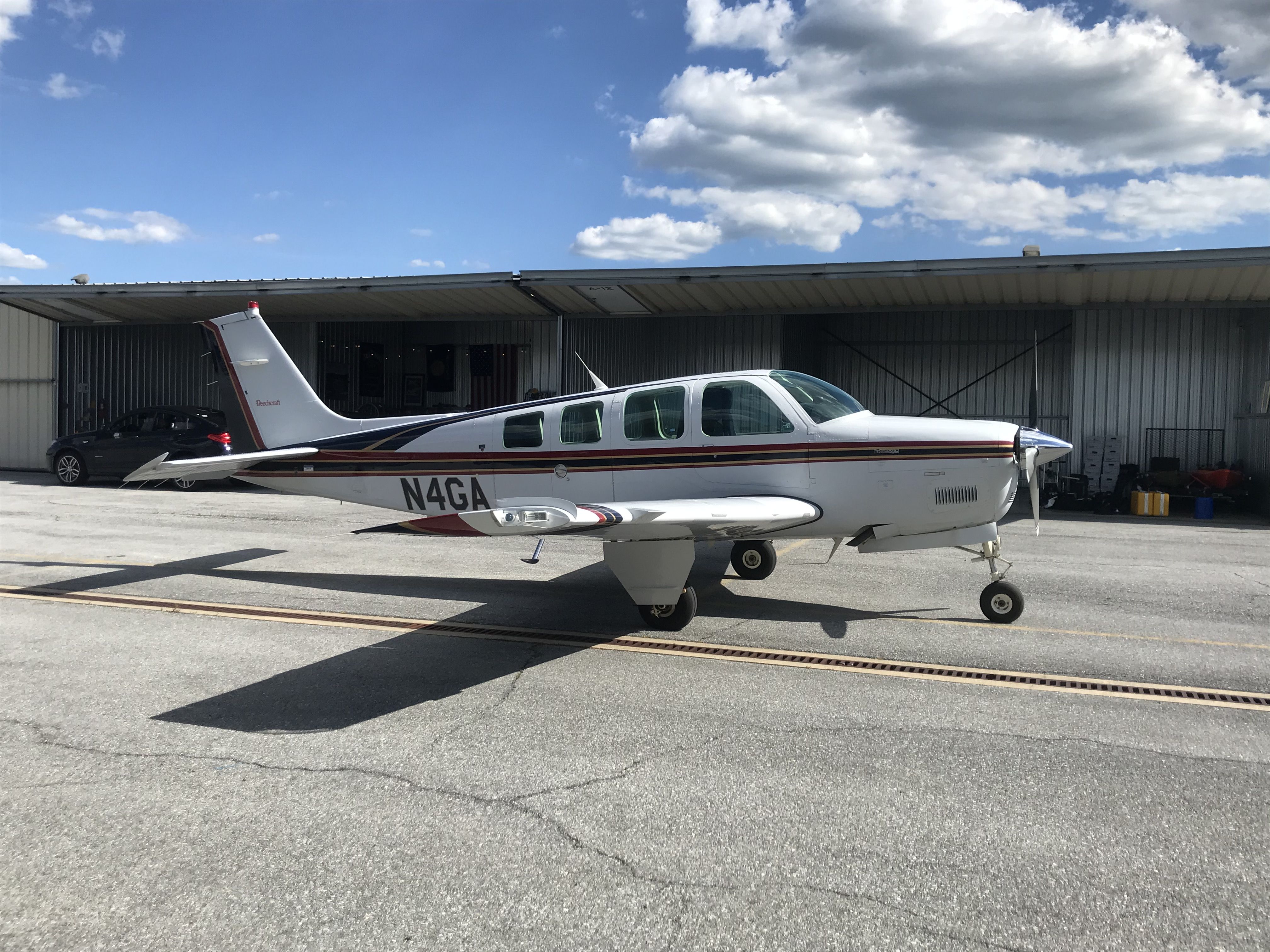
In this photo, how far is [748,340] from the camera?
77.9 ft

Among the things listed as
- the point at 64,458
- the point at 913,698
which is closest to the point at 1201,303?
the point at 913,698

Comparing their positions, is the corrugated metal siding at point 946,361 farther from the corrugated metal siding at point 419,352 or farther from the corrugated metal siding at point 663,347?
the corrugated metal siding at point 419,352

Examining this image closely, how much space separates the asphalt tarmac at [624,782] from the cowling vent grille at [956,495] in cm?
106

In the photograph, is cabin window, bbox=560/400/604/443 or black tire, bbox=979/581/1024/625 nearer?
black tire, bbox=979/581/1024/625

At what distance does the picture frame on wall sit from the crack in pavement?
22.6 meters

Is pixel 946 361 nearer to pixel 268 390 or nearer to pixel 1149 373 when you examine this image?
pixel 1149 373

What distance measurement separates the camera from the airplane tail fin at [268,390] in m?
9.93

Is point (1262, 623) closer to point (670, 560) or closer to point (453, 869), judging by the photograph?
point (670, 560)

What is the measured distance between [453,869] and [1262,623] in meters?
7.44

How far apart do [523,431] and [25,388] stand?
23.7 metres

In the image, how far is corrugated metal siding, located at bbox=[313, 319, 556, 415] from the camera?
80.1 ft

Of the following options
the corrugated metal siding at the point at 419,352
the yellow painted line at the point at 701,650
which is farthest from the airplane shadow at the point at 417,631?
the corrugated metal siding at the point at 419,352

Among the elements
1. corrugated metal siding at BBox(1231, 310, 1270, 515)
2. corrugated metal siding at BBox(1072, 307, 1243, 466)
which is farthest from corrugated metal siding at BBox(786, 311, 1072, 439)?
corrugated metal siding at BBox(1231, 310, 1270, 515)

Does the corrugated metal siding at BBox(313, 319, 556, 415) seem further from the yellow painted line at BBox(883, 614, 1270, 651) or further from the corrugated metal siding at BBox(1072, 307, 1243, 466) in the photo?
the yellow painted line at BBox(883, 614, 1270, 651)
